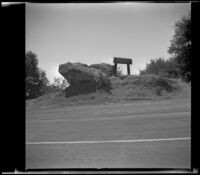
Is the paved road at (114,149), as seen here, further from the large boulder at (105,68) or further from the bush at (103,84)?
the large boulder at (105,68)

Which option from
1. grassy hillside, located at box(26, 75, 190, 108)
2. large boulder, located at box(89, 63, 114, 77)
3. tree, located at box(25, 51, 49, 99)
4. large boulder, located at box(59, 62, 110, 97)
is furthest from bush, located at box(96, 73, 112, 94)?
tree, located at box(25, 51, 49, 99)

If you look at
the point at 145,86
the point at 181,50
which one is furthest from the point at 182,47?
the point at 145,86

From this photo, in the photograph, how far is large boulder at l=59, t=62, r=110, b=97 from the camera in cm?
2839

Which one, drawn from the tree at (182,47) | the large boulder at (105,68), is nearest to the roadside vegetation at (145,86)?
the tree at (182,47)

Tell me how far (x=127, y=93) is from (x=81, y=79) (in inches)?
206

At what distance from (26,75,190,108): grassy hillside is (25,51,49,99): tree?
8402mm

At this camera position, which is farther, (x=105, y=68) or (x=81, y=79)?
(x=105, y=68)

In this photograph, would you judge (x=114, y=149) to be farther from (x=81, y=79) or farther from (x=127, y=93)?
(x=81, y=79)

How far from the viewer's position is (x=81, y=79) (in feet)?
95.6

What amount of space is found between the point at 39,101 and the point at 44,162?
78.0 ft

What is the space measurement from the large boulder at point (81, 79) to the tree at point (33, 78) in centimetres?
897

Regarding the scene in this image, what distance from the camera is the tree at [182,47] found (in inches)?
936
